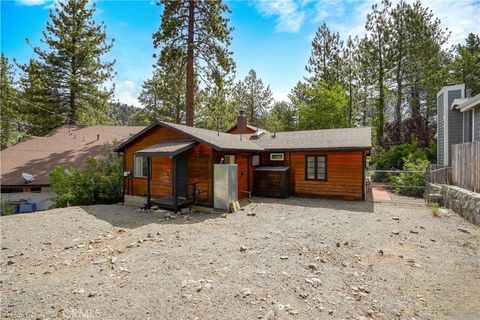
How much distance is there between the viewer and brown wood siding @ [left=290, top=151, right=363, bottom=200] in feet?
34.6

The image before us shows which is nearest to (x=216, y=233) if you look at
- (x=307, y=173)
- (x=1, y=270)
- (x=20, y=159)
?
(x=1, y=270)

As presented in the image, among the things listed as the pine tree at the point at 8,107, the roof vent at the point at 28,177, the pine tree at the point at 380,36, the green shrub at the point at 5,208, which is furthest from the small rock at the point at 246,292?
the pine tree at the point at 8,107

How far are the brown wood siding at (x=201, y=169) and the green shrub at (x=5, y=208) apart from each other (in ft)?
27.1

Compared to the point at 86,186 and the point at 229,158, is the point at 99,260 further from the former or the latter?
the point at 86,186

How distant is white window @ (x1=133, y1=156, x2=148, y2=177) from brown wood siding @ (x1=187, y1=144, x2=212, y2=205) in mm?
2342

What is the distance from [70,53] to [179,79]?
941 cm

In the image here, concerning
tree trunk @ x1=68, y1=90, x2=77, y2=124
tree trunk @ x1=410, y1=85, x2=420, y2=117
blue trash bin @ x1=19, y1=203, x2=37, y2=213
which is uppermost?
tree trunk @ x1=410, y1=85, x2=420, y2=117

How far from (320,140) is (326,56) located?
18.0m

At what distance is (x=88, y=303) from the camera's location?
3463mm

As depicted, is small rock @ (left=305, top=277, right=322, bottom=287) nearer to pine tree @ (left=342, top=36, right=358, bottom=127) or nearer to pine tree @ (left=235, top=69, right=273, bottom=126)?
pine tree @ (left=342, top=36, right=358, bottom=127)

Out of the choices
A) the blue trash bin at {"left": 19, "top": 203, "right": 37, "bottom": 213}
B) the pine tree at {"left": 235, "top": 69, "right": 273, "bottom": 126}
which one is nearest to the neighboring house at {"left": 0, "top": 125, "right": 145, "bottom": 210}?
the blue trash bin at {"left": 19, "top": 203, "right": 37, "bottom": 213}

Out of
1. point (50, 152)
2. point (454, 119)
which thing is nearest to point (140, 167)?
point (50, 152)

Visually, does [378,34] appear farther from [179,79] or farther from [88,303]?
[88,303]

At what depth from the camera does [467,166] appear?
765cm
